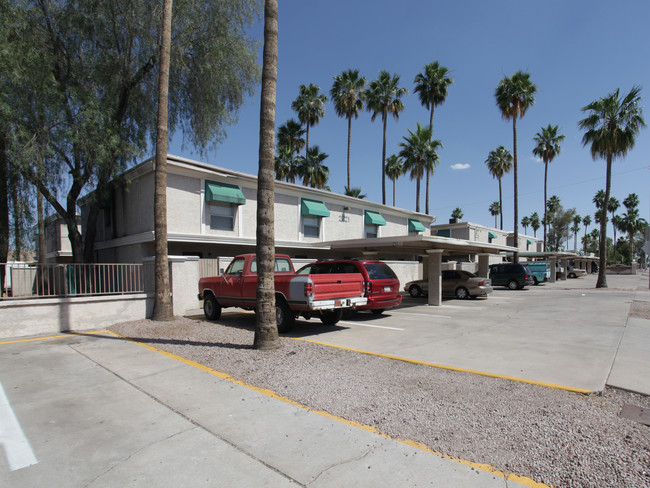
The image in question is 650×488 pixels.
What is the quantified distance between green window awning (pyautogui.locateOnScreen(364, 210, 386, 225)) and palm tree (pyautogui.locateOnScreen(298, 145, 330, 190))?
432 inches

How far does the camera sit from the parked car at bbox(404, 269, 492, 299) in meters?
17.9

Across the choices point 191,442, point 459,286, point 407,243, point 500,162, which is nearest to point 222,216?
point 407,243

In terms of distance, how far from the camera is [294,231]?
20.0 meters

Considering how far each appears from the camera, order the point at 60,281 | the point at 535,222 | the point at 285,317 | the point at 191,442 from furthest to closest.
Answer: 1. the point at 535,222
2. the point at 60,281
3. the point at 285,317
4. the point at 191,442

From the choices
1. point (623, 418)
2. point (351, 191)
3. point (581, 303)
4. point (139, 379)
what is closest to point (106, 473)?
point (139, 379)

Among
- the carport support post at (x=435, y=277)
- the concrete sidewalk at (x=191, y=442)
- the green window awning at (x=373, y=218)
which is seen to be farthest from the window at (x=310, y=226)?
the concrete sidewalk at (x=191, y=442)

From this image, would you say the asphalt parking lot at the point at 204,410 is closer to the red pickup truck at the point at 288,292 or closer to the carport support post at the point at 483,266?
the red pickup truck at the point at 288,292

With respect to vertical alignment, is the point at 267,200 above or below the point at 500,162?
below

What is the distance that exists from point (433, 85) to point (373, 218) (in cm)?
1730

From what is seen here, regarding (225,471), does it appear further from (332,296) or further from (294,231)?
(294,231)

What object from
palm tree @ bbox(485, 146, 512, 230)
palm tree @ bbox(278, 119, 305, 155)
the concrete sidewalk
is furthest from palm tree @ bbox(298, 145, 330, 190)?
the concrete sidewalk

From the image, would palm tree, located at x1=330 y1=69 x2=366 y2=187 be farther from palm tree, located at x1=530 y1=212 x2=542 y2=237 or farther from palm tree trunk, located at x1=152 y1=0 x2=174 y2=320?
palm tree, located at x1=530 y1=212 x2=542 y2=237

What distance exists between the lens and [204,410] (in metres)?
4.52

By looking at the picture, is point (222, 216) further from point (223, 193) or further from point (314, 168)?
point (314, 168)
